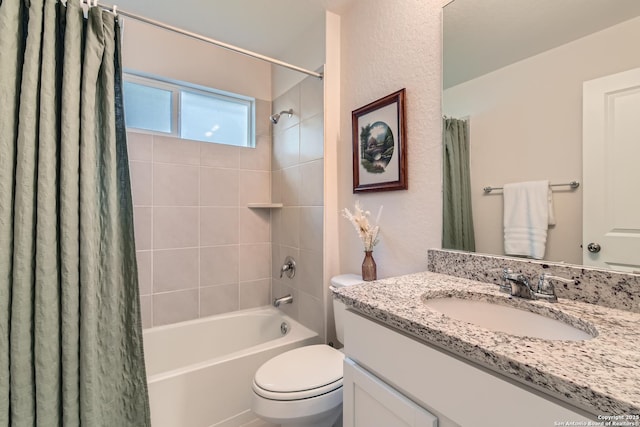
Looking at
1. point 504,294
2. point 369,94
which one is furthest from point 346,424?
point 369,94

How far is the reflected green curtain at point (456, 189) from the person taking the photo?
108cm

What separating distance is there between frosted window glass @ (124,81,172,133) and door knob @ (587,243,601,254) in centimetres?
227

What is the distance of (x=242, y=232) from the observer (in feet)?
7.13

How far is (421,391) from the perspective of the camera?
62 centimetres

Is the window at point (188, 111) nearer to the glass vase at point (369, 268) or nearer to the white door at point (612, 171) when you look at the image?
the glass vase at point (369, 268)

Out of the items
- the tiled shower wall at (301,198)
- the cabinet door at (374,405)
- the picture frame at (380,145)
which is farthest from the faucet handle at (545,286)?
the tiled shower wall at (301,198)

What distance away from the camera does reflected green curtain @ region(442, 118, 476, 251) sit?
42.7 inches

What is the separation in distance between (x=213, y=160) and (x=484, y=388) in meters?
2.01

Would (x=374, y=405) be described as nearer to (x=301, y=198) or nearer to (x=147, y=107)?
(x=301, y=198)

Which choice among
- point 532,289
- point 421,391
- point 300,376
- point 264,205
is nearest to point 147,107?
point 264,205

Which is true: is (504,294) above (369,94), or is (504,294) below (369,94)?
below

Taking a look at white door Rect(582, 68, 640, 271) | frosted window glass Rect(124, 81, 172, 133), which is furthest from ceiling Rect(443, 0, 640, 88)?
frosted window glass Rect(124, 81, 172, 133)

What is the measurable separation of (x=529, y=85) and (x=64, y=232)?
1.68m

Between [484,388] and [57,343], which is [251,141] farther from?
[484,388]
